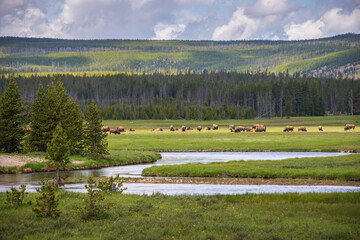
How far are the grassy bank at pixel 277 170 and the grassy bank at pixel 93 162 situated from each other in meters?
11.4

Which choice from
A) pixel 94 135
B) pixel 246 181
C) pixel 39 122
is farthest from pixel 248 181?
pixel 39 122

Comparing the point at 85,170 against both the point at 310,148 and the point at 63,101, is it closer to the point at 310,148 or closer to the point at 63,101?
the point at 63,101

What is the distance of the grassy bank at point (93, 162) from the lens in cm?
4960

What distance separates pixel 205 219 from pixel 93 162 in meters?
35.6

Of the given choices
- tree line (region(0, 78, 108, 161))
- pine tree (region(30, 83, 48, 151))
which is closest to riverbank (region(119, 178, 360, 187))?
Result: tree line (region(0, 78, 108, 161))

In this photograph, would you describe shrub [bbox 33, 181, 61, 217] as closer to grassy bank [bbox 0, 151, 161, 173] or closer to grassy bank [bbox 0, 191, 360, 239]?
grassy bank [bbox 0, 191, 360, 239]

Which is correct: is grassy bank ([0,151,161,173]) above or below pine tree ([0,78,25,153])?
below

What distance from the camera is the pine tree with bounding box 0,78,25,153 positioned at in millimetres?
57125

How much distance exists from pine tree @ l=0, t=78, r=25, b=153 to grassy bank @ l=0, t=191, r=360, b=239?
33.2 m

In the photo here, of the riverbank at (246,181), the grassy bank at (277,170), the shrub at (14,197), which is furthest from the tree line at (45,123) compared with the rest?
the shrub at (14,197)

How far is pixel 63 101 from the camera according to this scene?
61.0 metres

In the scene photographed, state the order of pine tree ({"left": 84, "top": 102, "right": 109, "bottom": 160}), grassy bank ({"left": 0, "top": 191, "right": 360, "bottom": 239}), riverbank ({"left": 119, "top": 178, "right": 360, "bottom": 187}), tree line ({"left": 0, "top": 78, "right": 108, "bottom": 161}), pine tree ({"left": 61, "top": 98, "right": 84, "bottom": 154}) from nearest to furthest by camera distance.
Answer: grassy bank ({"left": 0, "top": 191, "right": 360, "bottom": 239}) < riverbank ({"left": 119, "top": 178, "right": 360, "bottom": 187}) < pine tree ({"left": 84, "top": 102, "right": 109, "bottom": 160}) < tree line ({"left": 0, "top": 78, "right": 108, "bottom": 161}) < pine tree ({"left": 61, "top": 98, "right": 84, "bottom": 154})

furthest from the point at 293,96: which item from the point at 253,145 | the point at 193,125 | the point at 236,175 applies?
the point at 236,175

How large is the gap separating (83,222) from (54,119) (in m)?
41.5
